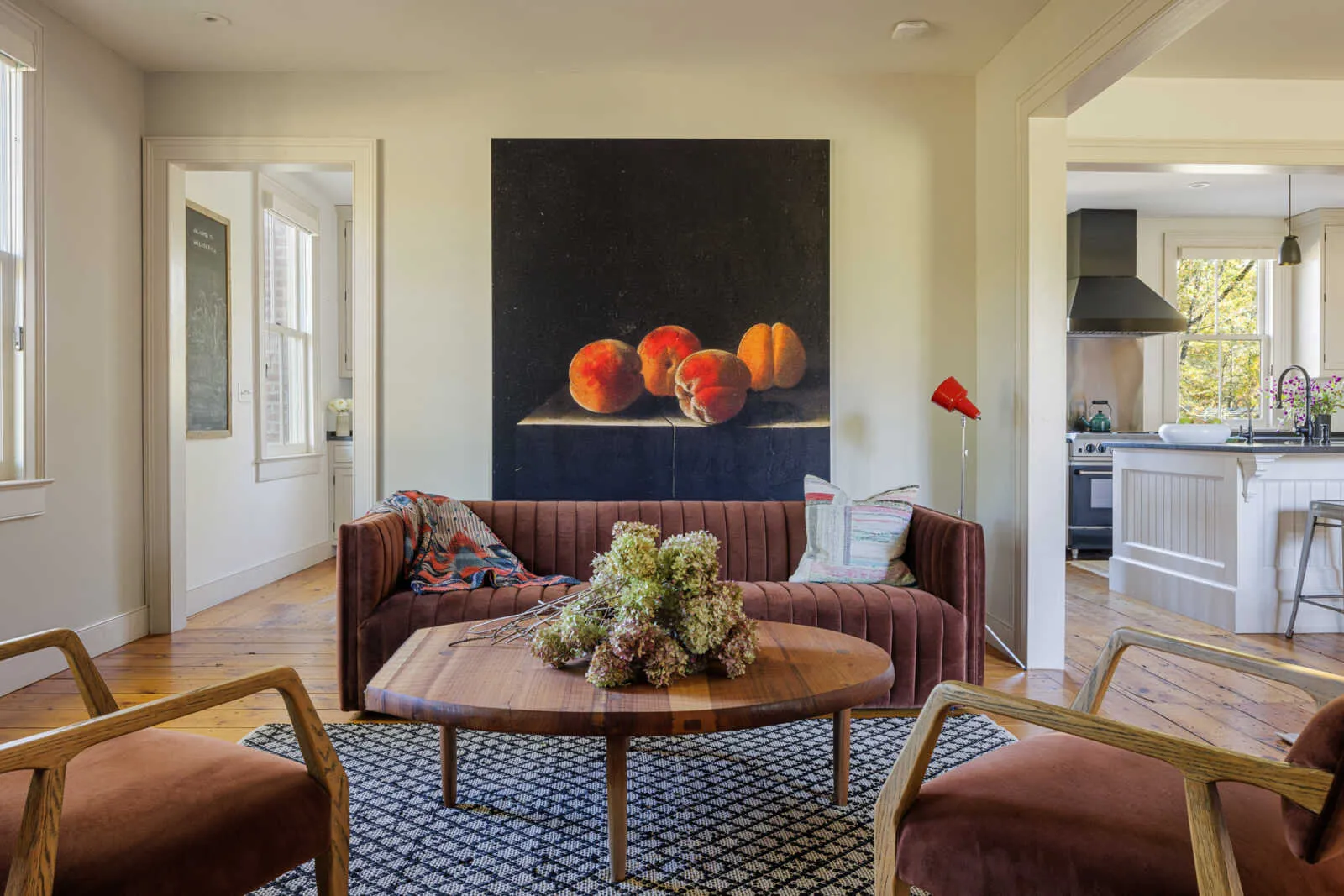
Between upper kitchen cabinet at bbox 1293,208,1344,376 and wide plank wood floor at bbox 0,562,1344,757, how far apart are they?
4131 mm

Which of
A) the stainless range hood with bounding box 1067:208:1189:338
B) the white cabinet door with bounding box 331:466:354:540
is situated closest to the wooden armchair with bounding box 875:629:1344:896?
the white cabinet door with bounding box 331:466:354:540

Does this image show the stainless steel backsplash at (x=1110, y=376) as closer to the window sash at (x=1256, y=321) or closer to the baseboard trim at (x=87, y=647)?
the window sash at (x=1256, y=321)

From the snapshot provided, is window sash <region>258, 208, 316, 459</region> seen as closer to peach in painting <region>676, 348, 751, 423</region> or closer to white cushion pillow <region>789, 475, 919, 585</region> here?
peach in painting <region>676, 348, 751, 423</region>

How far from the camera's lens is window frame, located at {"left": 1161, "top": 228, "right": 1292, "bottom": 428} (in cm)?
727

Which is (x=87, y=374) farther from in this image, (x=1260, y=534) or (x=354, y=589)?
(x=1260, y=534)

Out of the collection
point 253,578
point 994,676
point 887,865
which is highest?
point 887,865

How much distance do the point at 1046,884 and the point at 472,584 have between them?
90.0 inches

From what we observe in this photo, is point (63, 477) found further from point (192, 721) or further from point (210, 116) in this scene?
point (210, 116)

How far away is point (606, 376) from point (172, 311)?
6.97 feet

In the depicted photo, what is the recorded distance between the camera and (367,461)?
4020 mm

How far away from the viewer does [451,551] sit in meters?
3.25

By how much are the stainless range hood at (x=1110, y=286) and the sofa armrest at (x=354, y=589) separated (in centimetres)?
571

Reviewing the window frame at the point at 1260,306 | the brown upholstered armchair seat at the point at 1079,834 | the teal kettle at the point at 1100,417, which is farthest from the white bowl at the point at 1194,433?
the brown upholstered armchair seat at the point at 1079,834

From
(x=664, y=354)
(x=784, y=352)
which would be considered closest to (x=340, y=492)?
(x=664, y=354)
